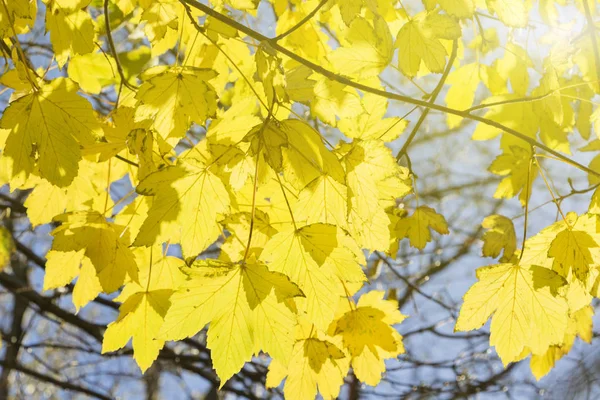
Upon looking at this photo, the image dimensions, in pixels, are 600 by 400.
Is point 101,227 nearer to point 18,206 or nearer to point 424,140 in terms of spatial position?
point 18,206

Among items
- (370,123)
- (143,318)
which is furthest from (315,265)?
(143,318)

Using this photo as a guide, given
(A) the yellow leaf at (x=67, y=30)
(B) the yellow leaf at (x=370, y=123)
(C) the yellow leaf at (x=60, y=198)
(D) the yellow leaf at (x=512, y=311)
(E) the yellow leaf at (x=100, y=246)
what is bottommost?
(D) the yellow leaf at (x=512, y=311)

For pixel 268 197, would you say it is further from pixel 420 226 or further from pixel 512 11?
pixel 512 11

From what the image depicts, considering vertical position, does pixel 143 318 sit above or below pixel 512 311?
above

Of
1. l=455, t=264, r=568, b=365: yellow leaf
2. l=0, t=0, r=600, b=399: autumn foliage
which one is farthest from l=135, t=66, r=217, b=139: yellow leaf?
l=455, t=264, r=568, b=365: yellow leaf

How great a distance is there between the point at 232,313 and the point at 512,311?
22.5 inches

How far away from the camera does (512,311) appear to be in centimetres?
108

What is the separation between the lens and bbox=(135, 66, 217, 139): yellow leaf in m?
0.99

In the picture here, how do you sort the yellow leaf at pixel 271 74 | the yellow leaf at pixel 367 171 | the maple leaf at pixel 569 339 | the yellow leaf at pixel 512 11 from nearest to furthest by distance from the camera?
1. the yellow leaf at pixel 271 74
2. the yellow leaf at pixel 367 171
3. the yellow leaf at pixel 512 11
4. the maple leaf at pixel 569 339

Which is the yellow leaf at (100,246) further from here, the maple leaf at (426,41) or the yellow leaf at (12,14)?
the maple leaf at (426,41)

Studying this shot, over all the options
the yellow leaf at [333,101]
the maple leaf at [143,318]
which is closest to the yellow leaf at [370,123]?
the yellow leaf at [333,101]

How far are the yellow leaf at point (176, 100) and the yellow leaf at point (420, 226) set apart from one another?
2.10ft

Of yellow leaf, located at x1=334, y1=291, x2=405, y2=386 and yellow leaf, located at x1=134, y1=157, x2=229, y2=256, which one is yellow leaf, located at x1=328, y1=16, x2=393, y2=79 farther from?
yellow leaf, located at x1=334, y1=291, x2=405, y2=386

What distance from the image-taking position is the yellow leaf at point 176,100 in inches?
38.8
